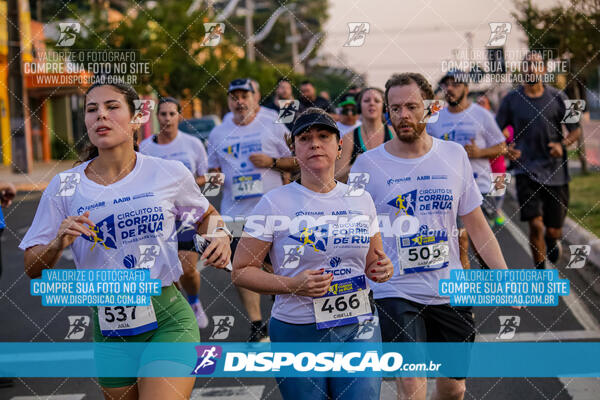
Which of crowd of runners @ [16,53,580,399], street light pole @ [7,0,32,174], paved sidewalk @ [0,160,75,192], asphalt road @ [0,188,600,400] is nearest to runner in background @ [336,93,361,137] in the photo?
asphalt road @ [0,188,600,400]

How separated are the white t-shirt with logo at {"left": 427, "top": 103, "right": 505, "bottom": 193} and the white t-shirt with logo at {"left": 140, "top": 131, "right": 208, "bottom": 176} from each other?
243 centimetres

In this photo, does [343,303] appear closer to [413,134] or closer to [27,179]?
[413,134]

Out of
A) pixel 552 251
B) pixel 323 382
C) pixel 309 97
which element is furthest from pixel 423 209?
pixel 309 97

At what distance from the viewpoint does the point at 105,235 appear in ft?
12.0

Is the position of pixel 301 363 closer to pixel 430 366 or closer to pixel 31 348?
pixel 430 366

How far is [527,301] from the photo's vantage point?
234 inches

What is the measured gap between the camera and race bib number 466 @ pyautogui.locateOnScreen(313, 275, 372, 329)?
3.66 metres

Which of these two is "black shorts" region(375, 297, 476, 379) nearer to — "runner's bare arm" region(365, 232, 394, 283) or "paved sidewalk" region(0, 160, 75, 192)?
"runner's bare arm" region(365, 232, 394, 283)

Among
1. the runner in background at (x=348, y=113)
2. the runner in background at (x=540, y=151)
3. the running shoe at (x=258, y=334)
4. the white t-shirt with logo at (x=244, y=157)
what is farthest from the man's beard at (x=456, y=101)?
the running shoe at (x=258, y=334)

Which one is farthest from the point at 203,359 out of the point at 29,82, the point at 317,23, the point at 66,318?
the point at 317,23

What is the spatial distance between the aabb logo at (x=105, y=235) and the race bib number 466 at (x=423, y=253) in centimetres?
160

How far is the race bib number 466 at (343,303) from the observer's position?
3.66 meters

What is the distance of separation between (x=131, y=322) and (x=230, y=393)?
2006 mm

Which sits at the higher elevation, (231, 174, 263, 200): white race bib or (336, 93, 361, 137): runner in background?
(336, 93, 361, 137): runner in background
